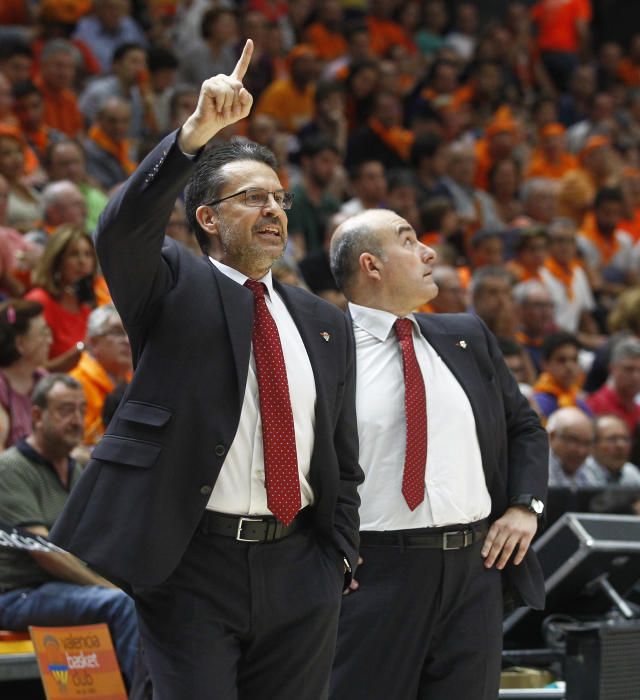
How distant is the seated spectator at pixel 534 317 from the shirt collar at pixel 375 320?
4.86 m

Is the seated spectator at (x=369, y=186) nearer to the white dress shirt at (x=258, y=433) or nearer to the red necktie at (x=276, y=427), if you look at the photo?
the white dress shirt at (x=258, y=433)

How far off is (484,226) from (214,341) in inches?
316

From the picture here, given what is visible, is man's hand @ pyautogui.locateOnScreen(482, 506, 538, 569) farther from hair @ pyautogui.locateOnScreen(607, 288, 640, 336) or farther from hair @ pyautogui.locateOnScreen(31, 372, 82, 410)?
hair @ pyautogui.locateOnScreen(607, 288, 640, 336)

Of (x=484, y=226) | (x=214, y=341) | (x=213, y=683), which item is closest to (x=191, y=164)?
(x=214, y=341)

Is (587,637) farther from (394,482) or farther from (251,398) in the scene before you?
(251,398)

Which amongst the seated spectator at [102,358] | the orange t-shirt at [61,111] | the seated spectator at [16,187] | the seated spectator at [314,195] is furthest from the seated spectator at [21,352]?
the orange t-shirt at [61,111]

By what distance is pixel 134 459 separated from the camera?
2.73 metres

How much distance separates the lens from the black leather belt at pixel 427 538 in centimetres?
339

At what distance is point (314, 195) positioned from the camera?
9.28 metres

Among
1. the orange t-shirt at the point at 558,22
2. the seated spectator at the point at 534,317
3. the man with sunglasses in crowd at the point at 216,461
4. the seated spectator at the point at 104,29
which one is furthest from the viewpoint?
the orange t-shirt at the point at 558,22

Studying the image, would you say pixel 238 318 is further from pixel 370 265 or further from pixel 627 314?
pixel 627 314

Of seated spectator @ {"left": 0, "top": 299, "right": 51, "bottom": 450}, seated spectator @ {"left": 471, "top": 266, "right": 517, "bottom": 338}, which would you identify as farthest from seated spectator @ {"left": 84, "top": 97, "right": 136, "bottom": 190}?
seated spectator @ {"left": 0, "top": 299, "right": 51, "bottom": 450}

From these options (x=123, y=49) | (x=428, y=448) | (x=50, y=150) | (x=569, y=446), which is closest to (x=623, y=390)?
(x=569, y=446)

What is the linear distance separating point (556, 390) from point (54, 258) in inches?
118
